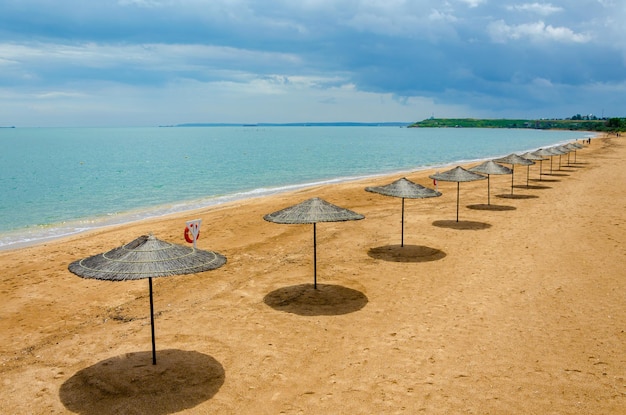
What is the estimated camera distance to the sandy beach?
7.11 metres

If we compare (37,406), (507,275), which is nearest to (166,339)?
(37,406)

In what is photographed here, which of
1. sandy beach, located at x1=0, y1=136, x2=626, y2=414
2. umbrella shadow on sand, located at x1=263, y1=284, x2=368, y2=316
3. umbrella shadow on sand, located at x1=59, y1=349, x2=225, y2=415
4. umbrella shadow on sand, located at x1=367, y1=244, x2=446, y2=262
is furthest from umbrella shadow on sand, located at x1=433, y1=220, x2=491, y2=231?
umbrella shadow on sand, located at x1=59, y1=349, x2=225, y2=415

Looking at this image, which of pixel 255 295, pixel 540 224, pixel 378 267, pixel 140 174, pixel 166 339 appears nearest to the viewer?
pixel 166 339

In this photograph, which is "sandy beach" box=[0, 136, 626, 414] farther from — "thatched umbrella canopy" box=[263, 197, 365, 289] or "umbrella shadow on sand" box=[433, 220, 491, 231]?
"thatched umbrella canopy" box=[263, 197, 365, 289]

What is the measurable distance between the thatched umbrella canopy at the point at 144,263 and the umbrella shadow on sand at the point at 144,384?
182 centimetres

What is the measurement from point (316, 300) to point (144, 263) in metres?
5.06

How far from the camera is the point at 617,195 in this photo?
2488 cm

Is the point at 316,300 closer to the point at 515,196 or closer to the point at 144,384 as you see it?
the point at 144,384

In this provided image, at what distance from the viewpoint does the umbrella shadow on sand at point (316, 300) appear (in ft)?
34.2

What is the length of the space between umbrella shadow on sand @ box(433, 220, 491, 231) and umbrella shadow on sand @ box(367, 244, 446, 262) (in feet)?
11.4

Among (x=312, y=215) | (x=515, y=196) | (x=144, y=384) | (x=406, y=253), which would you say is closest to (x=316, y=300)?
(x=312, y=215)

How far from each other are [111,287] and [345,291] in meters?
6.52

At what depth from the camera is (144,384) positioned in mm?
7500

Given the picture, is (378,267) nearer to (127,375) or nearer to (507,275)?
(507,275)
